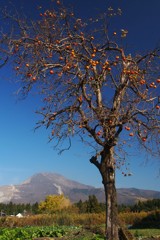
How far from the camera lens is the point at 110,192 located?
10383 mm

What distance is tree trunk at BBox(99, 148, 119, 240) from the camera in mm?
10133

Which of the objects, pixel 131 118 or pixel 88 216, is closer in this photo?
pixel 131 118

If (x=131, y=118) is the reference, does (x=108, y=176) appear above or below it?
below

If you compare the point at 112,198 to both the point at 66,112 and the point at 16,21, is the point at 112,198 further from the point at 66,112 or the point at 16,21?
the point at 16,21

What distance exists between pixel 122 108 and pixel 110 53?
7.15 ft

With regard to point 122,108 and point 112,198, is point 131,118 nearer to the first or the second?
point 122,108

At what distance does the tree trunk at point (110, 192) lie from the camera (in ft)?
33.2

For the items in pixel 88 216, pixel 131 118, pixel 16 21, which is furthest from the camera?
pixel 88 216

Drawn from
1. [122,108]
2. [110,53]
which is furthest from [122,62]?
[122,108]

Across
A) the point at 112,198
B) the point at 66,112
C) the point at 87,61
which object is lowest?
the point at 112,198

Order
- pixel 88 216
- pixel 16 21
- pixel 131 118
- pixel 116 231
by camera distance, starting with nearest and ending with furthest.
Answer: pixel 116 231 < pixel 131 118 < pixel 16 21 < pixel 88 216

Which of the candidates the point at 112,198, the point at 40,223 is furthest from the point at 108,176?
the point at 40,223

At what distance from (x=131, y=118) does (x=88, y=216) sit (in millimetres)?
22984

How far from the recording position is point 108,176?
10.6m
